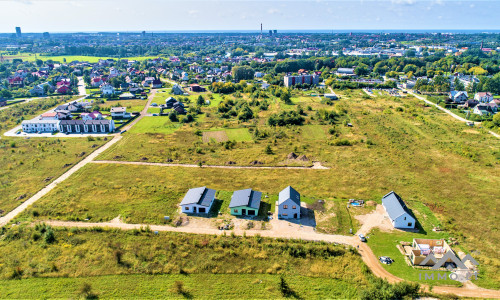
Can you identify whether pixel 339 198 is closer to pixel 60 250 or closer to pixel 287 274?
pixel 287 274

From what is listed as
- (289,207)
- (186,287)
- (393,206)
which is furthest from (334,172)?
(186,287)

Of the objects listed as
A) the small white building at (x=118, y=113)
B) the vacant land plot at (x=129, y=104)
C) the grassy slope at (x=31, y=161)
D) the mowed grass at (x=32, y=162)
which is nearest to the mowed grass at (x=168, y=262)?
the mowed grass at (x=32, y=162)

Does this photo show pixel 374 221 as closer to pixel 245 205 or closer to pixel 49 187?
pixel 245 205

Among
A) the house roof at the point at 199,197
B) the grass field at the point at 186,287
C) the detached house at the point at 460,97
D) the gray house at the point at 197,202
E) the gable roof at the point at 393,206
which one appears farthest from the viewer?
the detached house at the point at 460,97

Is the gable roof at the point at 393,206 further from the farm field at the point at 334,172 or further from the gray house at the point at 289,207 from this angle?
the gray house at the point at 289,207

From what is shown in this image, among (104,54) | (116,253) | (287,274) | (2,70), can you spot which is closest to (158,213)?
(116,253)

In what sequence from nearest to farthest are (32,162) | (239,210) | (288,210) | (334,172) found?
(288,210) < (239,210) < (334,172) < (32,162)

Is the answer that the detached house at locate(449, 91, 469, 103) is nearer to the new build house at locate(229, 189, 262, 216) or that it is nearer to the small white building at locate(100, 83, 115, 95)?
the new build house at locate(229, 189, 262, 216)
